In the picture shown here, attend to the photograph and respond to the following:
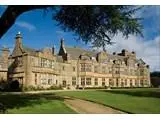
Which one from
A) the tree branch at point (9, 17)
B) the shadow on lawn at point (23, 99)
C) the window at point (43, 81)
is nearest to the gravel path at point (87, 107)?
the shadow on lawn at point (23, 99)

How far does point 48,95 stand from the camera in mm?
14195

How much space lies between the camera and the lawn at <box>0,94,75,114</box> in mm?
11328

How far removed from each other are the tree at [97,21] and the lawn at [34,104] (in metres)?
2.55

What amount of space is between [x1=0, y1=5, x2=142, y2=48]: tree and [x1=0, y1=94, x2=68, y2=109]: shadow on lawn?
257 cm

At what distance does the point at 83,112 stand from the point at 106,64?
12378 mm

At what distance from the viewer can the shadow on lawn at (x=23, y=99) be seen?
39.3 feet

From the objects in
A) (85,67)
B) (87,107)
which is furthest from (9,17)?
(85,67)

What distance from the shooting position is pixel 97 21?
12.7 m

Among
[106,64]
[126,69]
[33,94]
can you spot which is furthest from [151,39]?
[106,64]

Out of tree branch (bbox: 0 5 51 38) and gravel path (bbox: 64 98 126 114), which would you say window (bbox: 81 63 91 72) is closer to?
gravel path (bbox: 64 98 126 114)

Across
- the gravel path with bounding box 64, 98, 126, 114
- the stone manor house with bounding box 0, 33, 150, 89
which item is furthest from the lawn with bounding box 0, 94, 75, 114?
the stone manor house with bounding box 0, 33, 150, 89

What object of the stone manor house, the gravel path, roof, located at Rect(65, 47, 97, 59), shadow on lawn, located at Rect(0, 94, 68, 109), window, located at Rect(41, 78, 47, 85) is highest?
roof, located at Rect(65, 47, 97, 59)

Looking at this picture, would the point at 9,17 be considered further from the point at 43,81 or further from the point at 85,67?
the point at 85,67
